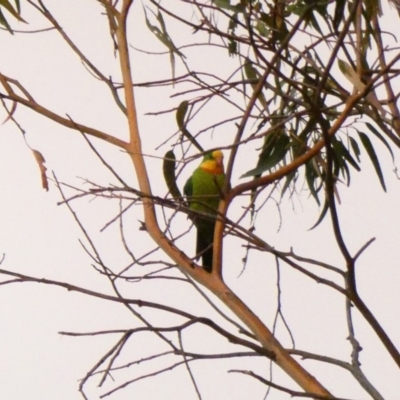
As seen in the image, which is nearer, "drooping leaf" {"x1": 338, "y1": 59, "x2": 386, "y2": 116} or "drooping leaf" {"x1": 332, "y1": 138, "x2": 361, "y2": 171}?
"drooping leaf" {"x1": 338, "y1": 59, "x2": 386, "y2": 116}

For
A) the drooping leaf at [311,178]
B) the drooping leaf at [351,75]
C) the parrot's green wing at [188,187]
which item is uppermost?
the parrot's green wing at [188,187]

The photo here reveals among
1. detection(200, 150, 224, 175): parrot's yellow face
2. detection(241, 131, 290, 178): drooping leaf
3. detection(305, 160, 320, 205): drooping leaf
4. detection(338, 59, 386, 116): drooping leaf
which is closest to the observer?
detection(338, 59, 386, 116): drooping leaf

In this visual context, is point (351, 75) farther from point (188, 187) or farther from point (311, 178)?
point (188, 187)

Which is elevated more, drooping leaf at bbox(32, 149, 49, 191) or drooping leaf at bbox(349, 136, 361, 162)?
drooping leaf at bbox(349, 136, 361, 162)

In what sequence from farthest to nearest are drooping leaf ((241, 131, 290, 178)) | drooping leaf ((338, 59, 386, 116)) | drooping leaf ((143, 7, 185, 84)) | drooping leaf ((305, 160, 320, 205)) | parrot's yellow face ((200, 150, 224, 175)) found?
1. parrot's yellow face ((200, 150, 224, 175))
2. drooping leaf ((305, 160, 320, 205))
3. drooping leaf ((143, 7, 185, 84))
4. drooping leaf ((241, 131, 290, 178))
5. drooping leaf ((338, 59, 386, 116))

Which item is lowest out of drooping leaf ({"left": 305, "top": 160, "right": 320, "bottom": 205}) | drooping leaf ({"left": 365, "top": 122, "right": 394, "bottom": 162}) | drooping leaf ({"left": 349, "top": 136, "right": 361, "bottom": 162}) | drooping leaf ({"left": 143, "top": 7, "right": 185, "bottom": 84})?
drooping leaf ({"left": 365, "top": 122, "right": 394, "bottom": 162})

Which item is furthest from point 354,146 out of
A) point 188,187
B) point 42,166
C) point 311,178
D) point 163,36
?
point 188,187

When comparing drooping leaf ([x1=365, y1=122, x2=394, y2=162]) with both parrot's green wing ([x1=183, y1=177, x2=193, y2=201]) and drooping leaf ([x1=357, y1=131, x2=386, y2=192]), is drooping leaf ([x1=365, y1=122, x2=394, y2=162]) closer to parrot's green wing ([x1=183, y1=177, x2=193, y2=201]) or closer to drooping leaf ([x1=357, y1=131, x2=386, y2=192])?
drooping leaf ([x1=357, y1=131, x2=386, y2=192])

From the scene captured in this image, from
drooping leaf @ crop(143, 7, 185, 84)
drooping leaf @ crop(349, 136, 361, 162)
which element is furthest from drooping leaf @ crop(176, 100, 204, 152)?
drooping leaf @ crop(349, 136, 361, 162)

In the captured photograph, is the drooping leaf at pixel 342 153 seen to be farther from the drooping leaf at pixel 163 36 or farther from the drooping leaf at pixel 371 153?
the drooping leaf at pixel 163 36

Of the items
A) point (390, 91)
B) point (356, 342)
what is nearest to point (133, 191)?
point (356, 342)

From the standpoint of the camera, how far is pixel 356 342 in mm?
1030

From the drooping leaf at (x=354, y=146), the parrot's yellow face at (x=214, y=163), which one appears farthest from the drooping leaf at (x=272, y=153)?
the parrot's yellow face at (x=214, y=163)

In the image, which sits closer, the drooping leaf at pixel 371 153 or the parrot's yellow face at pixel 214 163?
the drooping leaf at pixel 371 153
